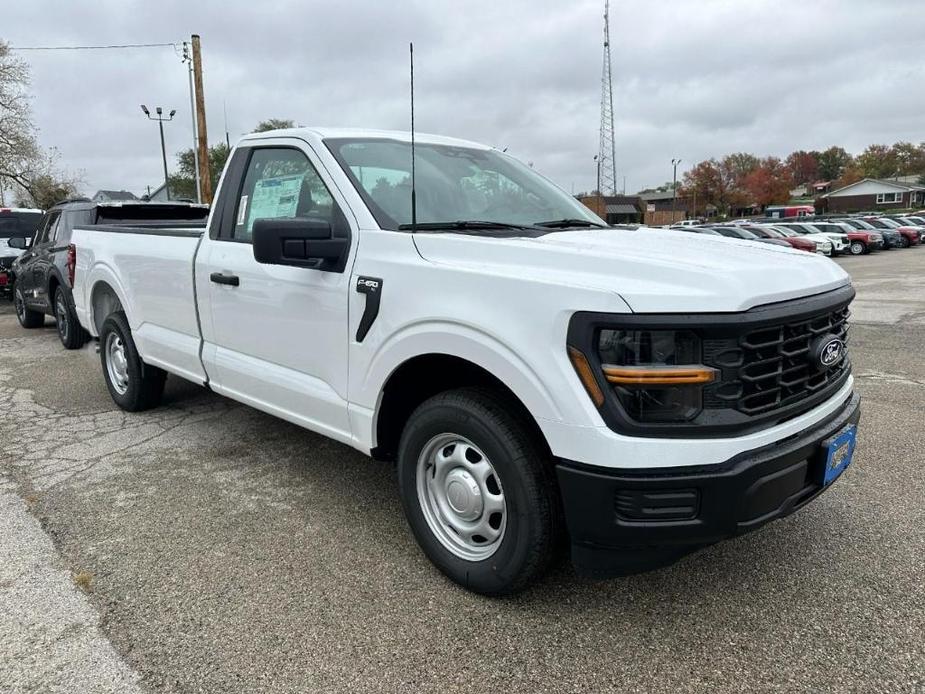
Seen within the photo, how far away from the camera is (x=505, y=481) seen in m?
2.51

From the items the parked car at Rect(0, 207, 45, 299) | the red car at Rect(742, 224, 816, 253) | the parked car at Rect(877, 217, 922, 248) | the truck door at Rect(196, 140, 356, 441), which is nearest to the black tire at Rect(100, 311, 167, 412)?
the truck door at Rect(196, 140, 356, 441)

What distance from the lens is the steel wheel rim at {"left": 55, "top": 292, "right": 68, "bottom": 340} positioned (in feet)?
28.3

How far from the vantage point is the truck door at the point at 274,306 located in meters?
3.23

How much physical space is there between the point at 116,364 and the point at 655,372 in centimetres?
484

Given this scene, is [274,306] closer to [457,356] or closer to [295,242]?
[295,242]

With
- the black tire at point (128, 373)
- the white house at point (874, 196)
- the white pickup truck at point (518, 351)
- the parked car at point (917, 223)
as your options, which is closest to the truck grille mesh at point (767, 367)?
the white pickup truck at point (518, 351)

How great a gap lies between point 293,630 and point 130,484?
6.35 ft

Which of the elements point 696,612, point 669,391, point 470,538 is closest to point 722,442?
point 669,391

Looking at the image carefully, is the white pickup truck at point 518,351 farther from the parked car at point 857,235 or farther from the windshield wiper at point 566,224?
the parked car at point 857,235

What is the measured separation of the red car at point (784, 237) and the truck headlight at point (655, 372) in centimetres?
2527

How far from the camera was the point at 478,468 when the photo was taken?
269 cm

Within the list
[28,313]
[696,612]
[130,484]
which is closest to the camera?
[696,612]

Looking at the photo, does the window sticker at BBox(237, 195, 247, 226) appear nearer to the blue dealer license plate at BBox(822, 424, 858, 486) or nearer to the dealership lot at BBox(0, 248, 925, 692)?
the dealership lot at BBox(0, 248, 925, 692)

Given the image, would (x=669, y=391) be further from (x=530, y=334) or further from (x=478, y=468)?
(x=478, y=468)
